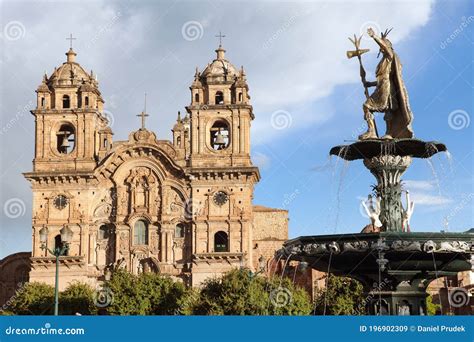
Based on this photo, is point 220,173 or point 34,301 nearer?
point 34,301

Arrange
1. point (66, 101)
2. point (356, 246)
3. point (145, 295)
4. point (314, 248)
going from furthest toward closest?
1. point (66, 101)
2. point (145, 295)
3. point (314, 248)
4. point (356, 246)

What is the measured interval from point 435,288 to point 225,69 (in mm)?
20935

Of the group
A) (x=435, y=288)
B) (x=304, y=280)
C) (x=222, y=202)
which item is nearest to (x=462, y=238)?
(x=222, y=202)

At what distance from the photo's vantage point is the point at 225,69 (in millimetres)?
55750

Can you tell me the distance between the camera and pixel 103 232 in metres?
54.8

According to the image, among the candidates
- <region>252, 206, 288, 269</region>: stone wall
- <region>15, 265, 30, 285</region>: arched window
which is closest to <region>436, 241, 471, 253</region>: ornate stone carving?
<region>252, 206, 288, 269</region>: stone wall

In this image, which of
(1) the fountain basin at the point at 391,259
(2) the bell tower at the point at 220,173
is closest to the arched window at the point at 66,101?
(2) the bell tower at the point at 220,173

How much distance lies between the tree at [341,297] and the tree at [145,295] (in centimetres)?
724

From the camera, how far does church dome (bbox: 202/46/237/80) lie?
5528cm

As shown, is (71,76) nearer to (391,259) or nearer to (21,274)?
(21,274)

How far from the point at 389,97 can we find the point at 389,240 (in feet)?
11.8

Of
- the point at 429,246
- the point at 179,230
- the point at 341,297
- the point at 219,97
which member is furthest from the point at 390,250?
the point at 219,97

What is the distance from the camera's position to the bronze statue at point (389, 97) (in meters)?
17.6

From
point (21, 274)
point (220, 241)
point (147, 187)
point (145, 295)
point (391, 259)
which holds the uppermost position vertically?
point (147, 187)
